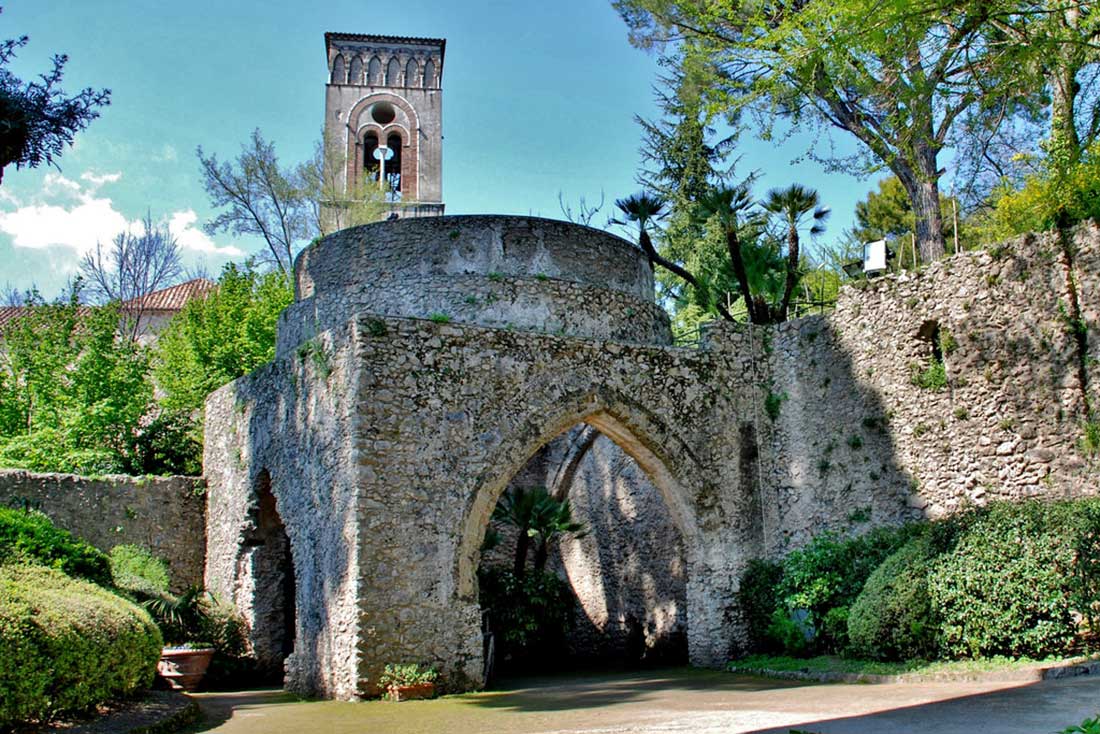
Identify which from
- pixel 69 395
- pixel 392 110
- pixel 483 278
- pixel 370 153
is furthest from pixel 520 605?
pixel 392 110

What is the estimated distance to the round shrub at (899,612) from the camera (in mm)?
11148

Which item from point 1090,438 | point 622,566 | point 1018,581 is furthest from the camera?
point 622,566

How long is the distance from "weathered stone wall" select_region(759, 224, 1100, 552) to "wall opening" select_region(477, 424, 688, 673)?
265 cm

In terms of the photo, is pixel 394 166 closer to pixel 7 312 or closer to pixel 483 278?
pixel 7 312

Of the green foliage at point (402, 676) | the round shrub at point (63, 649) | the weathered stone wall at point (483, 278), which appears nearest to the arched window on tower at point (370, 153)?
the weathered stone wall at point (483, 278)

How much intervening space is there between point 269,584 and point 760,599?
7787mm

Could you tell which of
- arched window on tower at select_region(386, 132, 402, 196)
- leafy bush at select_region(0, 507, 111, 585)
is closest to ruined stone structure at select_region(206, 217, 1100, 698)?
leafy bush at select_region(0, 507, 111, 585)

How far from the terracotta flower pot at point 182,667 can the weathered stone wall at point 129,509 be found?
3.21m

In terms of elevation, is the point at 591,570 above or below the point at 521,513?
below

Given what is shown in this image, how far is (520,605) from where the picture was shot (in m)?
16.0

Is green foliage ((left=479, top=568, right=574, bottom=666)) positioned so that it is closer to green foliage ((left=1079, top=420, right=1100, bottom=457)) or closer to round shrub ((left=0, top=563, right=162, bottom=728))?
round shrub ((left=0, top=563, right=162, bottom=728))

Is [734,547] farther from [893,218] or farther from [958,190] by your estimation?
[893,218]

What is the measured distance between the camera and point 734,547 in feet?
48.5

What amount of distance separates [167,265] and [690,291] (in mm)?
22011
